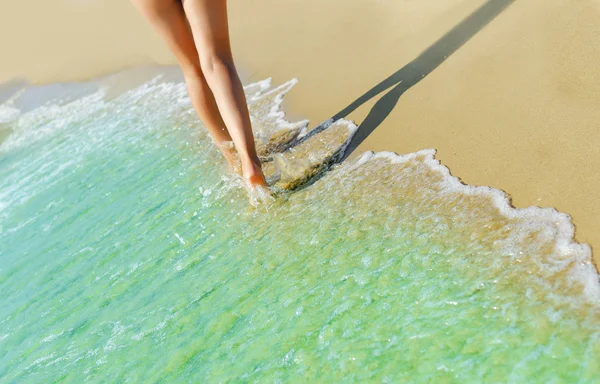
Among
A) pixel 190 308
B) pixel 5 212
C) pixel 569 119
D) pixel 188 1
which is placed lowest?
pixel 569 119

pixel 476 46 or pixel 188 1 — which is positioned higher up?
pixel 188 1

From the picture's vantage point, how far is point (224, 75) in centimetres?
280

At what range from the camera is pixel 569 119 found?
2688 millimetres

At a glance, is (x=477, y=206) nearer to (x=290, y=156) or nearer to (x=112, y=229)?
(x=290, y=156)

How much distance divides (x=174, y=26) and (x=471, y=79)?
1.65 metres

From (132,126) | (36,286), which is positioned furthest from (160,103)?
(36,286)

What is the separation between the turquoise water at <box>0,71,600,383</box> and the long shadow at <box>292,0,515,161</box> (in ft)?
1.31

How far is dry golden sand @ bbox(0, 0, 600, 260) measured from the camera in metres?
2.51

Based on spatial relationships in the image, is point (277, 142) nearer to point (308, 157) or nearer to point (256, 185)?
point (308, 157)

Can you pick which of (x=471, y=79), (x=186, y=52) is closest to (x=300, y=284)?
(x=186, y=52)

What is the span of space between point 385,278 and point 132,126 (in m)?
3.15

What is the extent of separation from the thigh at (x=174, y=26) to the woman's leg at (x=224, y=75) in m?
0.18

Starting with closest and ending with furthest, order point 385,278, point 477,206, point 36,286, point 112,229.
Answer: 1. point 385,278
2. point 477,206
3. point 36,286
4. point 112,229

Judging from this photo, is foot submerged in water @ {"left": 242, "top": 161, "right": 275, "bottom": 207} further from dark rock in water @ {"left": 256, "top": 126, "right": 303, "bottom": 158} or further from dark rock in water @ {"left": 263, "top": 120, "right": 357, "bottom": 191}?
dark rock in water @ {"left": 256, "top": 126, "right": 303, "bottom": 158}
